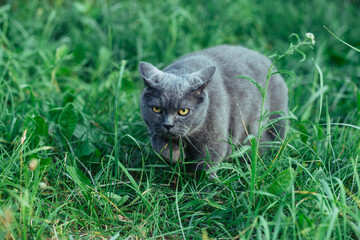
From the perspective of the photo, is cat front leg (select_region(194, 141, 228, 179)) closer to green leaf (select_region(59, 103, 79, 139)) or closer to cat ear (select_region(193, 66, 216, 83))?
cat ear (select_region(193, 66, 216, 83))

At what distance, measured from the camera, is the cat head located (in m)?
2.21

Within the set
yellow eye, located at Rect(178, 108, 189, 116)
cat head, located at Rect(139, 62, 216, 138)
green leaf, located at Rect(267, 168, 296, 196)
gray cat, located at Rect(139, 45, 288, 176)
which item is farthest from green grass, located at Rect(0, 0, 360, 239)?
yellow eye, located at Rect(178, 108, 189, 116)

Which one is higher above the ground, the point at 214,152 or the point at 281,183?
the point at 281,183

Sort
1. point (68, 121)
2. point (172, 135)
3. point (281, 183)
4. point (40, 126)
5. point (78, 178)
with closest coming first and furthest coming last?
point (281, 183)
point (78, 178)
point (172, 135)
point (40, 126)
point (68, 121)

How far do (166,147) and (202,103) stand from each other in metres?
0.38

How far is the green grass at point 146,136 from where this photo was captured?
189 centimetres

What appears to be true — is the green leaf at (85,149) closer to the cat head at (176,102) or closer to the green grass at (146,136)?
the green grass at (146,136)

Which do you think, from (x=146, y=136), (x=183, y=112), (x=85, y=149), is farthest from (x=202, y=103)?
(x=85, y=149)

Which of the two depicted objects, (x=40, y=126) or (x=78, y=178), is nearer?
(x=78, y=178)

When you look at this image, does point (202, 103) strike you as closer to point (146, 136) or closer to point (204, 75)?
point (204, 75)

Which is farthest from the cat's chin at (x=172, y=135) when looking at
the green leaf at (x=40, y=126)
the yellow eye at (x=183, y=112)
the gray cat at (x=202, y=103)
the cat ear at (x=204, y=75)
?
the green leaf at (x=40, y=126)

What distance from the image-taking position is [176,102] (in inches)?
86.5

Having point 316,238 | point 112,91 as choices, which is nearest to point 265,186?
point 316,238

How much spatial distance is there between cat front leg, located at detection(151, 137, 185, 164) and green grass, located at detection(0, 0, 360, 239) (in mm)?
92
